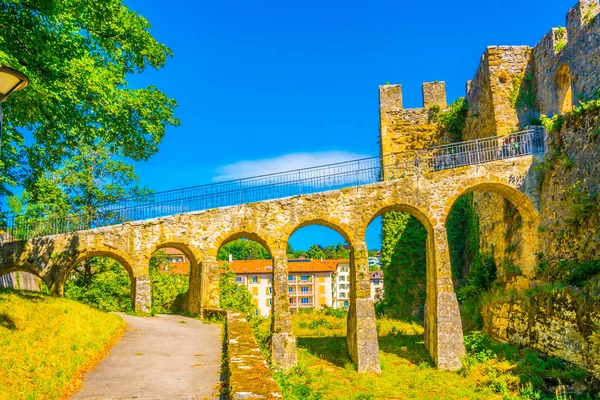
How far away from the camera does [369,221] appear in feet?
Result: 64.6

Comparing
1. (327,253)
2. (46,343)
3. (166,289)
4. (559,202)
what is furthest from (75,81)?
(327,253)

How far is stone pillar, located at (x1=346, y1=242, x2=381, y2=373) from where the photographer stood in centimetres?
1808

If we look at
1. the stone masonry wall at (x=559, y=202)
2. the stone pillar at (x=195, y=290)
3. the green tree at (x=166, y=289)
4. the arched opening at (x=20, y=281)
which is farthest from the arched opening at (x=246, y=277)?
the arched opening at (x=20, y=281)

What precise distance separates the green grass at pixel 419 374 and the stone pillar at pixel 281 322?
555mm

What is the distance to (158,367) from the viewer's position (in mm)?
9758

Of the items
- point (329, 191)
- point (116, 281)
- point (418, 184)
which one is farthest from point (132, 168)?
point (418, 184)

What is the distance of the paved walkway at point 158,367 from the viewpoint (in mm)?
7945

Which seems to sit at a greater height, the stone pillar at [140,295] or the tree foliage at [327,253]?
the tree foliage at [327,253]

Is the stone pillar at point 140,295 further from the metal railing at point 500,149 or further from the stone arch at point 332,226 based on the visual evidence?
the metal railing at point 500,149

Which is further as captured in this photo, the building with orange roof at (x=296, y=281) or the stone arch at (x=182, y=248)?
the building with orange roof at (x=296, y=281)

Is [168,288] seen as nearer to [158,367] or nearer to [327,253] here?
[158,367]

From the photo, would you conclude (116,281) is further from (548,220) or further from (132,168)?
(548,220)

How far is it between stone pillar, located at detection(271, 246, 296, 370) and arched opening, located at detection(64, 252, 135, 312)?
11771 mm

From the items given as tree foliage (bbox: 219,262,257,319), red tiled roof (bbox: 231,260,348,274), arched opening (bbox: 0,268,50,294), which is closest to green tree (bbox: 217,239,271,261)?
red tiled roof (bbox: 231,260,348,274)
